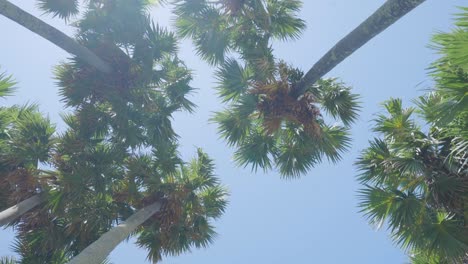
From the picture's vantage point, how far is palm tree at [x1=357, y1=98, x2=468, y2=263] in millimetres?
6422

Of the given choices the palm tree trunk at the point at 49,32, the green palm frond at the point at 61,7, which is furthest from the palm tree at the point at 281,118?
the green palm frond at the point at 61,7

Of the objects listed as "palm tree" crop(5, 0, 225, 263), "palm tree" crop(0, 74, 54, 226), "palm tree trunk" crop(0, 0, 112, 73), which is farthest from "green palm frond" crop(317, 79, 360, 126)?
"palm tree" crop(0, 74, 54, 226)

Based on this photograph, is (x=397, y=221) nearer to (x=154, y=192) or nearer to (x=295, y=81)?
(x=295, y=81)

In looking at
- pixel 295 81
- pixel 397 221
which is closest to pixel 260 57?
pixel 295 81

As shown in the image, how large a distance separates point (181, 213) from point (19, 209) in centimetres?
379

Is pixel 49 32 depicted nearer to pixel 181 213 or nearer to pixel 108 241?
pixel 108 241

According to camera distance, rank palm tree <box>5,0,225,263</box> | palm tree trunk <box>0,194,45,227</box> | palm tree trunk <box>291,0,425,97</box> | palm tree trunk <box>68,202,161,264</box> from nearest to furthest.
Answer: palm tree trunk <box>291,0,425,97</box> → palm tree trunk <box>68,202,161,264</box> → palm tree trunk <box>0,194,45,227</box> → palm tree <box>5,0,225,263</box>

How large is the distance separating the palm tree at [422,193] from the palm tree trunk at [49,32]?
6609mm

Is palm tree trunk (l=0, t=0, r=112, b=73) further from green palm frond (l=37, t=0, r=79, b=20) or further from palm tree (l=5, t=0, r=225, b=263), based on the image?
green palm frond (l=37, t=0, r=79, b=20)

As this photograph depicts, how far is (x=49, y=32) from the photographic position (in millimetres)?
7789

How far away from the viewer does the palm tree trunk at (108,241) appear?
5812mm

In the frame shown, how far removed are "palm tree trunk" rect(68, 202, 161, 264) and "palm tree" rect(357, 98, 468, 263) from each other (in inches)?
188

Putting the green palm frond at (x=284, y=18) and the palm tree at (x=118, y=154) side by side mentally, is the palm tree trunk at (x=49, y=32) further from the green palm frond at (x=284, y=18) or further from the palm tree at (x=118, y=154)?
the green palm frond at (x=284, y=18)

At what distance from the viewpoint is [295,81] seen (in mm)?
8367
